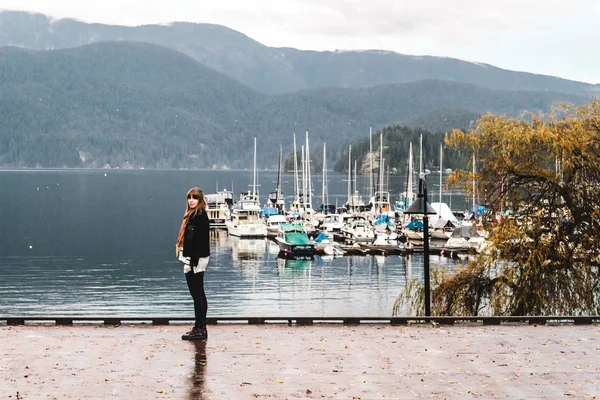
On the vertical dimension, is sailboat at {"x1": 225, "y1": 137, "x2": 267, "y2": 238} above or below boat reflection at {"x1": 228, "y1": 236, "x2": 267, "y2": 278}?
above

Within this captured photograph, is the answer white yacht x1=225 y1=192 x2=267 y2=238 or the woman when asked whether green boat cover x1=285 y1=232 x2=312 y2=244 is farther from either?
the woman

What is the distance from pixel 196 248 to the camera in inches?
593

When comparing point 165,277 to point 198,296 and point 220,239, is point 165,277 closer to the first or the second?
point 220,239

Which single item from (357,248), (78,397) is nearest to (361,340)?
(78,397)

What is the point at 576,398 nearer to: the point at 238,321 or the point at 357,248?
the point at 238,321

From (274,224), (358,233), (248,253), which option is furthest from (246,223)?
(248,253)

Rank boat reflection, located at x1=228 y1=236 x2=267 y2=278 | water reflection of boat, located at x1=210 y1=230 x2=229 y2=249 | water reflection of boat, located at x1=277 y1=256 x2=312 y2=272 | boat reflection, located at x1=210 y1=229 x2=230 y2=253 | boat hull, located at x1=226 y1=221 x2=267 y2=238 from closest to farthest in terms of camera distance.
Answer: boat reflection, located at x1=228 y1=236 x2=267 y2=278 < water reflection of boat, located at x1=277 y1=256 x2=312 y2=272 < boat reflection, located at x1=210 y1=229 x2=230 y2=253 < water reflection of boat, located at x1=210 y1=230 x2=229 y2=249 < boat hull, located at x1=226 y1=221 x2=267 y2=238

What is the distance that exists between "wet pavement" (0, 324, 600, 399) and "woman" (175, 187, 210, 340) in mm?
444

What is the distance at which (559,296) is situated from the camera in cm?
2522

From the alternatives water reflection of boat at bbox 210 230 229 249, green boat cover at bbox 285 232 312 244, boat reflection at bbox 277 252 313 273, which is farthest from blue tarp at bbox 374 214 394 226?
boat reflection at bbox 277 252 313 273

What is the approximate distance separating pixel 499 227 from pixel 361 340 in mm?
11959

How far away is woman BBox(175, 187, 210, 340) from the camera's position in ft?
48.6

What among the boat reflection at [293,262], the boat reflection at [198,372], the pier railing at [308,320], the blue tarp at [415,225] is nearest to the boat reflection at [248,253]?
the boat reflection at [293,262]

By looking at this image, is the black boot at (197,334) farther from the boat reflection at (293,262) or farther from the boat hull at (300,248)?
the boat hull at (300,248)
